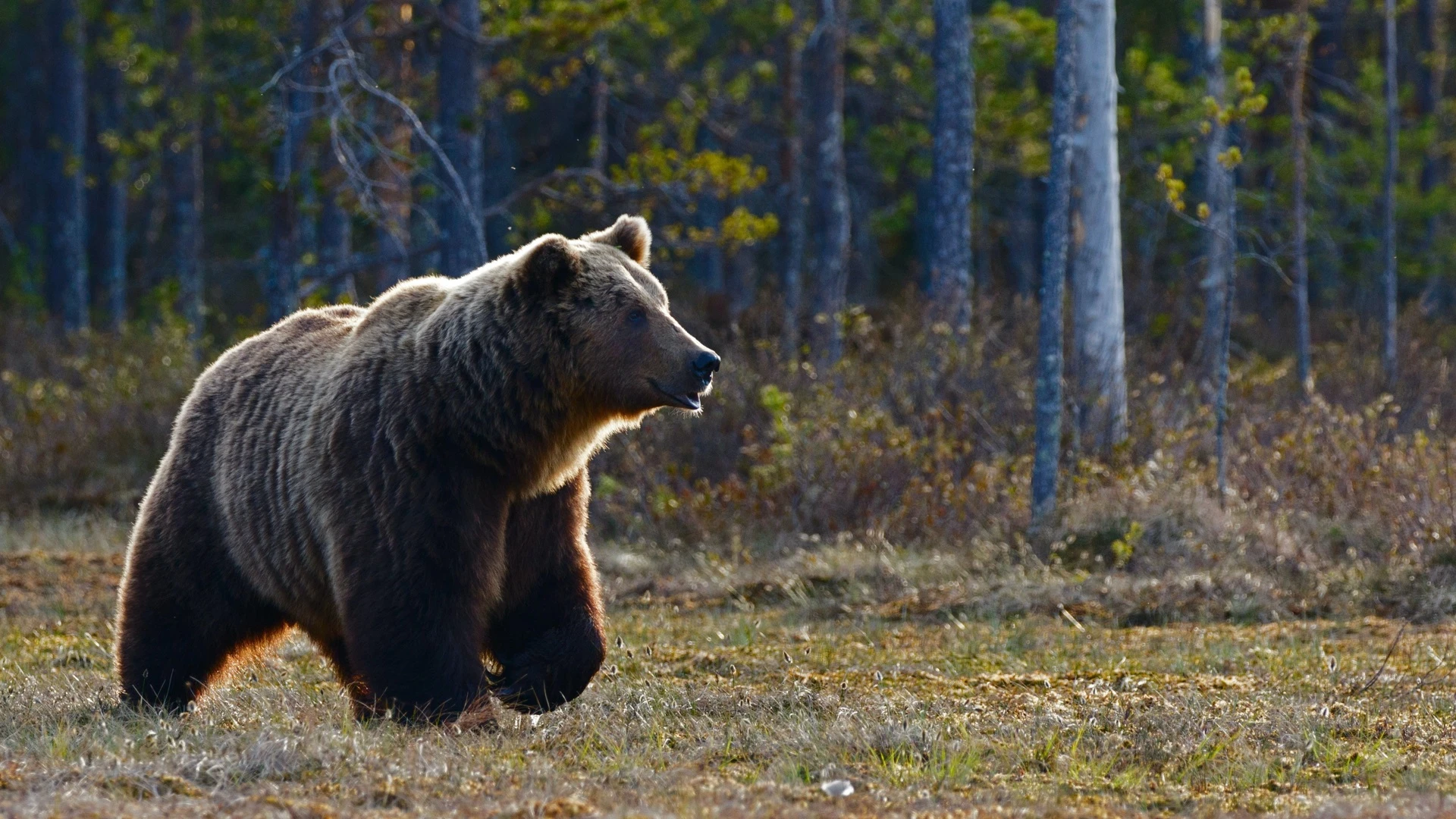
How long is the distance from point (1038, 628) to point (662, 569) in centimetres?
304

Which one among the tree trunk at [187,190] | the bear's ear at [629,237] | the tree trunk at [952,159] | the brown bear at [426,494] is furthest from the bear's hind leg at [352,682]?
the tree trunk at [187,190]

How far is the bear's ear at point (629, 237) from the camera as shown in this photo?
19.7 ft

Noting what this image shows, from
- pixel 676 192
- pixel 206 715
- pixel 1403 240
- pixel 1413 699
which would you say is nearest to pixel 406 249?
pixel 676 192

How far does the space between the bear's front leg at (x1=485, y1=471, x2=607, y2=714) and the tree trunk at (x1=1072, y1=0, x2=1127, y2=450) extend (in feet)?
21.5

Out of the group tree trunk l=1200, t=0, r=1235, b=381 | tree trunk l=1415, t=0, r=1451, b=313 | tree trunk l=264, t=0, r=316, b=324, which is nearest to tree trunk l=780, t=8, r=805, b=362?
tree trunk l=1200, t=0, r=1235, b=381

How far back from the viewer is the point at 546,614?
548cm

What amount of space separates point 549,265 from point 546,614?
1.21 m

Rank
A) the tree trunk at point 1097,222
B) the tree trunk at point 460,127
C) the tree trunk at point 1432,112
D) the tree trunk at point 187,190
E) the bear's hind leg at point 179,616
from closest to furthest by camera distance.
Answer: the bear's hind leg at point 179,616 → the tree trunk at point 1097,222 → the tree trunk at point 460,127 → the tree trunk at point 187,190 → the tree trunk at point 1432,112

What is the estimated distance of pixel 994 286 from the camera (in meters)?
24.2

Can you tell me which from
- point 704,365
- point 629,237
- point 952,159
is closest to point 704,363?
point 704,365

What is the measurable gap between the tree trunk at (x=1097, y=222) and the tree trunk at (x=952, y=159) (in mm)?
2535

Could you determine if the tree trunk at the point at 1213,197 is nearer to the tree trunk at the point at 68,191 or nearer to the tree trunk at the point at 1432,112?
the tree trunk at the point at 1432,112

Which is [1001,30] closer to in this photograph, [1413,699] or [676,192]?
[676,192]

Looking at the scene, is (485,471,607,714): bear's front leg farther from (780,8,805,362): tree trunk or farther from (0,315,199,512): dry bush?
(780,8,805,362): tree trunk
